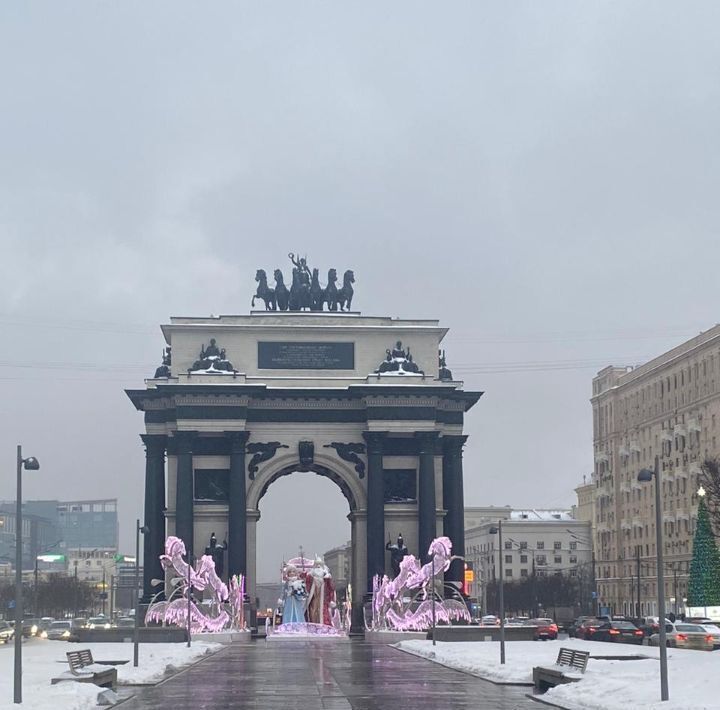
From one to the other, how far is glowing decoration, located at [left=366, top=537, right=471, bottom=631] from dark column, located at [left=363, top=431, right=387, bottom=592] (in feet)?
9.35

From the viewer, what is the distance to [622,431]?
136750mm

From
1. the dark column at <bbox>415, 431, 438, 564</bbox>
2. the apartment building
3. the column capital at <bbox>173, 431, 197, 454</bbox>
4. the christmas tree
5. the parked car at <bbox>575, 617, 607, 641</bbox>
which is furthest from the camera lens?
the apartment building

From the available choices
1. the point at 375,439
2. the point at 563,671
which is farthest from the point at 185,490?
the point at 563,671

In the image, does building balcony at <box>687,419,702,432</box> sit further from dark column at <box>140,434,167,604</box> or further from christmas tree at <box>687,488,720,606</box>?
dark column at <box>140,434,167,604</box>

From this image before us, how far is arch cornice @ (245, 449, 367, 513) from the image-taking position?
9194 centimetres

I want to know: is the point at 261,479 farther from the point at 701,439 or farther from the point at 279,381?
the point at 701,439

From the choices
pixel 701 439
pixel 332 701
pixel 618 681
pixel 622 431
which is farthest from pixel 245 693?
pixel 622 431

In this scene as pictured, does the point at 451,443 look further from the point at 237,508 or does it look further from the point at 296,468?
the point at 237,508

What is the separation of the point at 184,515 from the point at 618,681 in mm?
55999

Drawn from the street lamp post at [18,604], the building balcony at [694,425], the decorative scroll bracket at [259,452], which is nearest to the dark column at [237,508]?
the decorative scroll bracket at [259,452]

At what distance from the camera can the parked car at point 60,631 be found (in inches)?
3376

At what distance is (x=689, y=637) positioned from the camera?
62.8m

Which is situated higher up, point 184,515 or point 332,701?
point 184,515

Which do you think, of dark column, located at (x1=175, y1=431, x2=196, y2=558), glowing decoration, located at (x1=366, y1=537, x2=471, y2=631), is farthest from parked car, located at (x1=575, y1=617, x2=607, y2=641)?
dark column, located at (x1=175, y1=431, x2=196, y2=558)
